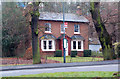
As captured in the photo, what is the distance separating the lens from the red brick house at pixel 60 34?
1310 inches

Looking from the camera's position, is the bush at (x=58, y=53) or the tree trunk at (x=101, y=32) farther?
the bush at (x=58, y=53)

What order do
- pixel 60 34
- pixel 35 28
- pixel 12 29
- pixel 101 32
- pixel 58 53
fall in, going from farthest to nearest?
pixel 60 34, pixel 58 53, pixel 12 29, pixel 101 32, pixel 35 28

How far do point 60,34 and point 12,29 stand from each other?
9247 millimetres

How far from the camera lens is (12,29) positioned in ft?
92.7

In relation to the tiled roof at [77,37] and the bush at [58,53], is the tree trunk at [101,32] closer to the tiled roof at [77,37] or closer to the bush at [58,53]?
the bush at [58,53]

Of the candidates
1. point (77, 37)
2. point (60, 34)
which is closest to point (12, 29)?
point (60, 34)

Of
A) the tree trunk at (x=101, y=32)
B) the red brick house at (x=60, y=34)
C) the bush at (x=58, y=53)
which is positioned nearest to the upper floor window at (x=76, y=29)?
the red brick house at (x=60, y=34)

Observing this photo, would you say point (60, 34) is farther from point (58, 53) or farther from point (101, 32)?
point (101, 32)

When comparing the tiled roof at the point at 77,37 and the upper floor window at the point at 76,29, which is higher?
the upper floor window at the point at 76,29

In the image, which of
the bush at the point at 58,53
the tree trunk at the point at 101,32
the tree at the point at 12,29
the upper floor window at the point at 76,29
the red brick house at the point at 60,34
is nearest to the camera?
the tree trunk at the point at 101,32

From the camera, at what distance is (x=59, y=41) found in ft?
113

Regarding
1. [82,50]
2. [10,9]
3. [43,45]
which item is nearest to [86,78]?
[10,9]

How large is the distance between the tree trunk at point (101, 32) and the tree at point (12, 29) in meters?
9.85

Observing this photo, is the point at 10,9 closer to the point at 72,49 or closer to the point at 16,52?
the point at 16,52
